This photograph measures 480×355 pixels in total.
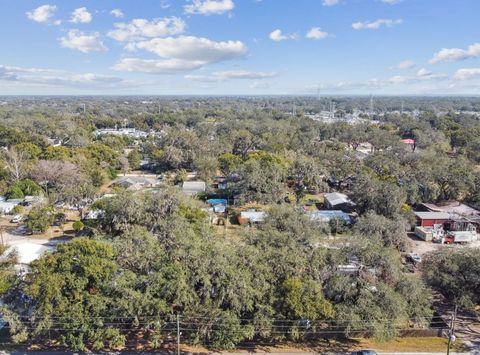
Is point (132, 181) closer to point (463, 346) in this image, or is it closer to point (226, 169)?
point (226, 169)

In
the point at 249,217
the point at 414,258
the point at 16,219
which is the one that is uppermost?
the point at 249,217

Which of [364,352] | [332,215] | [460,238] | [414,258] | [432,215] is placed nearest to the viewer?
[364,352]

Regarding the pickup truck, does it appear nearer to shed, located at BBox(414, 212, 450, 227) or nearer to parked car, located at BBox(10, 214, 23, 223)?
shed, located at BBox(414, 212, 450, 227)

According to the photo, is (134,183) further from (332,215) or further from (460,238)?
(460,238)

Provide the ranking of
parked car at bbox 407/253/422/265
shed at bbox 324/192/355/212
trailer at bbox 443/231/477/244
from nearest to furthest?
parked car at bbox 407/253/422/265 < trailer at bbox 443/231/477/244 < shed at bbox 324/192/355/212

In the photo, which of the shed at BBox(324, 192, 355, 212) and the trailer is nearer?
the trailer

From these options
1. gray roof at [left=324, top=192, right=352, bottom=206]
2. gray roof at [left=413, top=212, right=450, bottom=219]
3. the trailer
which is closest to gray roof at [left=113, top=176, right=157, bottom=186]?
gray roof at [left=324, top=192, right=352, bottom=206]

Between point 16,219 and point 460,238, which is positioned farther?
point 16,219

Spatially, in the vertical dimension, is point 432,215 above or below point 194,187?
below

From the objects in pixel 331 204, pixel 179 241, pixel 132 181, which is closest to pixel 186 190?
pixel 132 181

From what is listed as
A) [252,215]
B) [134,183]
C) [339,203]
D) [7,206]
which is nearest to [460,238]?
[339,203]
